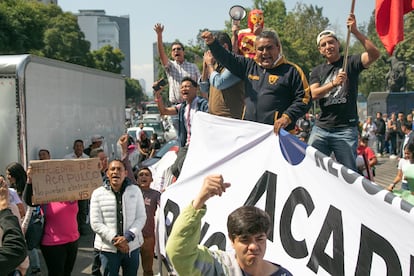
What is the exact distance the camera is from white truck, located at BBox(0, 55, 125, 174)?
27.2ft

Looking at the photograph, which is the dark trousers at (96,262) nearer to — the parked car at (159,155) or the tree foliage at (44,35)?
the parked car at (159,155)

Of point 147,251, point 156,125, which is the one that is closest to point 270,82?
point 147,251

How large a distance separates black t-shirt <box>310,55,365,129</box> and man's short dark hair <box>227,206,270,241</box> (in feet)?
8.62

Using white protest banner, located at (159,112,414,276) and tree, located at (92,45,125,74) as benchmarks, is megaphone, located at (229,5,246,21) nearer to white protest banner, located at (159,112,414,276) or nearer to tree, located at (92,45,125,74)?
white protest banner, located at (159,112,414,276)

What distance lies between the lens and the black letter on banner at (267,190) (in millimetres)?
3479

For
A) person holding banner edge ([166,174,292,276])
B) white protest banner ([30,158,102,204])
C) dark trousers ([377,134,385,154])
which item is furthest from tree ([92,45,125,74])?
person holding banner edge ([166,174,292,276])

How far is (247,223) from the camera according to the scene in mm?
2506

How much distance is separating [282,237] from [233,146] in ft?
2.94

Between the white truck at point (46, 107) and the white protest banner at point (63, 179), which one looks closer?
the white protest banner at point (63, 179)

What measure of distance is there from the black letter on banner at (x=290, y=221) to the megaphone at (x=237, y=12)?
2.86m

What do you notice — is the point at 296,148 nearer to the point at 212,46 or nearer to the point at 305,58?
the point at 212,46

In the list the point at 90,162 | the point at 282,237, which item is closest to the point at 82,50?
the point at 90,162

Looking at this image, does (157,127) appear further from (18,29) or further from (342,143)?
(342,143)

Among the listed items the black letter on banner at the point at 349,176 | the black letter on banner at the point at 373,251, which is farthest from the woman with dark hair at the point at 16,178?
the black letter on banner at the point at 373,251
